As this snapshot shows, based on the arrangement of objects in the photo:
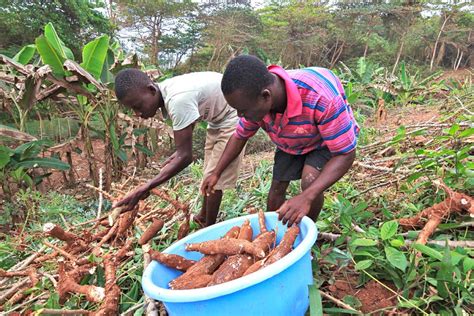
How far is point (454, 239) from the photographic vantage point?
1474 mm

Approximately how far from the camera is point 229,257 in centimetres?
133

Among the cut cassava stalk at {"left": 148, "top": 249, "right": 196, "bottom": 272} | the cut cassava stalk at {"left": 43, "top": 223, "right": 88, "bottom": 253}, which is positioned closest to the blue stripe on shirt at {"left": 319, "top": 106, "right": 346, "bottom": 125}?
the cut cassava stalk at {"left": 148, "top": 249, "right": 196, "bottom": 272}

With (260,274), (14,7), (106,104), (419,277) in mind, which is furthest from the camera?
(14,7)

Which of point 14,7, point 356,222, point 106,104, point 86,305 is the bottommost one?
point 86,305

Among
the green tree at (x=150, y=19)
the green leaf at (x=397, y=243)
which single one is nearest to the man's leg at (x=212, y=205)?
the green leaf at (x=397, y=243)

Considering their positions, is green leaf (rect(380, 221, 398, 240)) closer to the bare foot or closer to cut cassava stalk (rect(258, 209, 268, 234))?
cut cassava stalk (rect(258, 209, 268, 234))

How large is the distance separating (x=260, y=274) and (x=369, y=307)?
575mm

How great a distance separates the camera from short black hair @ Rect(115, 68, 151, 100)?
1.76 meters

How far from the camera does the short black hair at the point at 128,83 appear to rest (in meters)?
1.76

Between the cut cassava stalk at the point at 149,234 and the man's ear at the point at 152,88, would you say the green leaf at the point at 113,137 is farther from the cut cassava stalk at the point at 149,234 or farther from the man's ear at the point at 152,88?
the cut cassava stalk at the point at 149,234

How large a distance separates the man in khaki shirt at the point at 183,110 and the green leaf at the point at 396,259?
3.49 ft

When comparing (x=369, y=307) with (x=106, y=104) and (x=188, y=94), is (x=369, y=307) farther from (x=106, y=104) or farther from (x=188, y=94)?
(x=106, y=104)

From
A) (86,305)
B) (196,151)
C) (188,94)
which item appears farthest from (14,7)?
(86,305)

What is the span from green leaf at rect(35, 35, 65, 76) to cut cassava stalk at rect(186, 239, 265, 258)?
7.43ft
